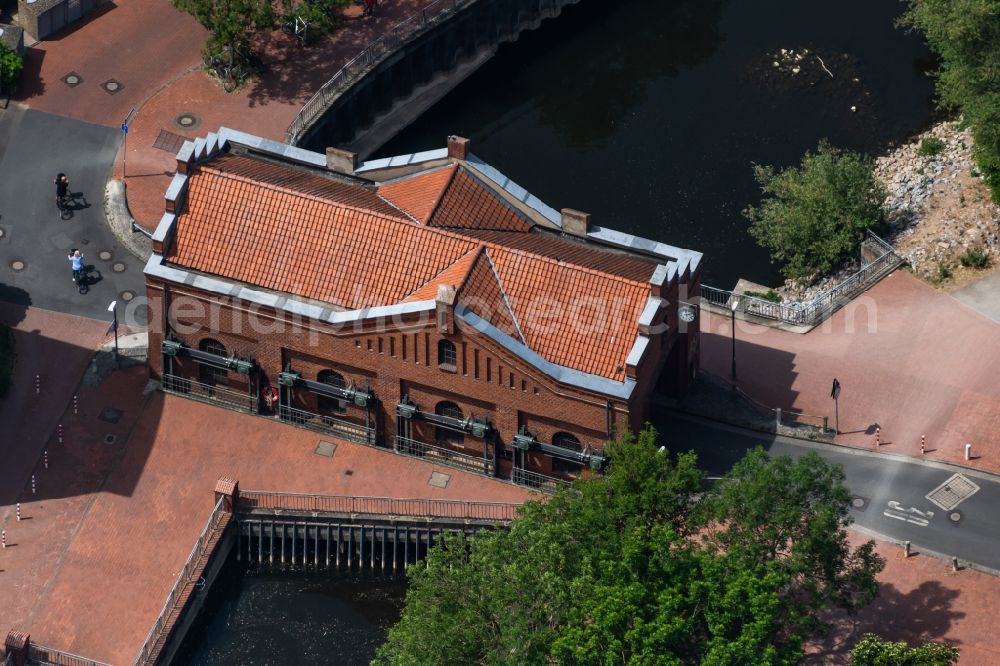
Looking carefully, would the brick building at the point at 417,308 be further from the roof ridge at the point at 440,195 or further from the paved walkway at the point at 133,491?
the paved walkway at the point at 133,491

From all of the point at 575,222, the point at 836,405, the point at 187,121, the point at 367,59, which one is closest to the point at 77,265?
the point at 187,121

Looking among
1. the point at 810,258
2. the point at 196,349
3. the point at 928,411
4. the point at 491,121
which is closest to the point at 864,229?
the point at 810,258

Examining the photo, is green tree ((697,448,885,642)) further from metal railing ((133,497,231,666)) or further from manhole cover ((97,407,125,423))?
manhole cover ((97,407,125,423))

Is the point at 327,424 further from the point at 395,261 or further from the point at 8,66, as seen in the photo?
the point at 8,66

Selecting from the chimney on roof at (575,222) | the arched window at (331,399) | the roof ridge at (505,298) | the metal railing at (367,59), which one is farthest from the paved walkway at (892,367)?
the metal railing at (367,59)

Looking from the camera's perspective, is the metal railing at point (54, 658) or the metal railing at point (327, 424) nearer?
the metal railing at point (54, 658)
